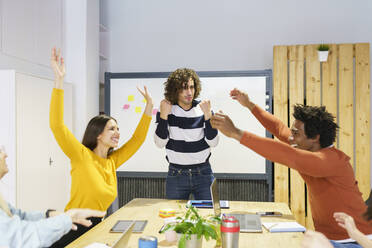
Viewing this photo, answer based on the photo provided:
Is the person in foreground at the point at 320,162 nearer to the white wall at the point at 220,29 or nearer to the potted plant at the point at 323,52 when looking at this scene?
the potted plant at the point at 323,52

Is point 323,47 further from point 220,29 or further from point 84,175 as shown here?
point 84,175

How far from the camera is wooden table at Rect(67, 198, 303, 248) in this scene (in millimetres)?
1613

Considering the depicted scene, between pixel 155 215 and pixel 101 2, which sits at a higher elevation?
pixel 101 2

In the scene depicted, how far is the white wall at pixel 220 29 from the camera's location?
4.13m

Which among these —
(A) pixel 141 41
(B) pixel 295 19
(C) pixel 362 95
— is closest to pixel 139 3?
Answer: (A) pixel 141 41

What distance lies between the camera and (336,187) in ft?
6.35

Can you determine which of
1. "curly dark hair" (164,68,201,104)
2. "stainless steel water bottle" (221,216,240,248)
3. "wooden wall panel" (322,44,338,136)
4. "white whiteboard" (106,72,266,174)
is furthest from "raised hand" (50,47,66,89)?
"wooden wall panel" (322,44,338,136)

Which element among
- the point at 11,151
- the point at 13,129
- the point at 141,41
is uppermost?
the point at 141,41

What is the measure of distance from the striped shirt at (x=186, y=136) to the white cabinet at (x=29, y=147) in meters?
1.03

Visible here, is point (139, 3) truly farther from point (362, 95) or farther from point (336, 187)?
point (336, 187)

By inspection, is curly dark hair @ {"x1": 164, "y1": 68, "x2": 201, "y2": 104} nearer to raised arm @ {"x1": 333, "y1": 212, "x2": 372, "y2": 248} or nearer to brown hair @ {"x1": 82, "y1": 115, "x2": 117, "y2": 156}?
brown hair @ {"x1": 82, "y1": 115, "x2": 117, "y2": 156}

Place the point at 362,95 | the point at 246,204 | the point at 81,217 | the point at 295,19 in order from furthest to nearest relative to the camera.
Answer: the point at 295,19 < the point at 362,95 < the point at 246,204 < the point at 81,217

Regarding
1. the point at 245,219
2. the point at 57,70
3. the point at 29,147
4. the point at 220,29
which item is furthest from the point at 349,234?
the point at 220,29

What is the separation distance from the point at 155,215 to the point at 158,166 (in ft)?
6.32
